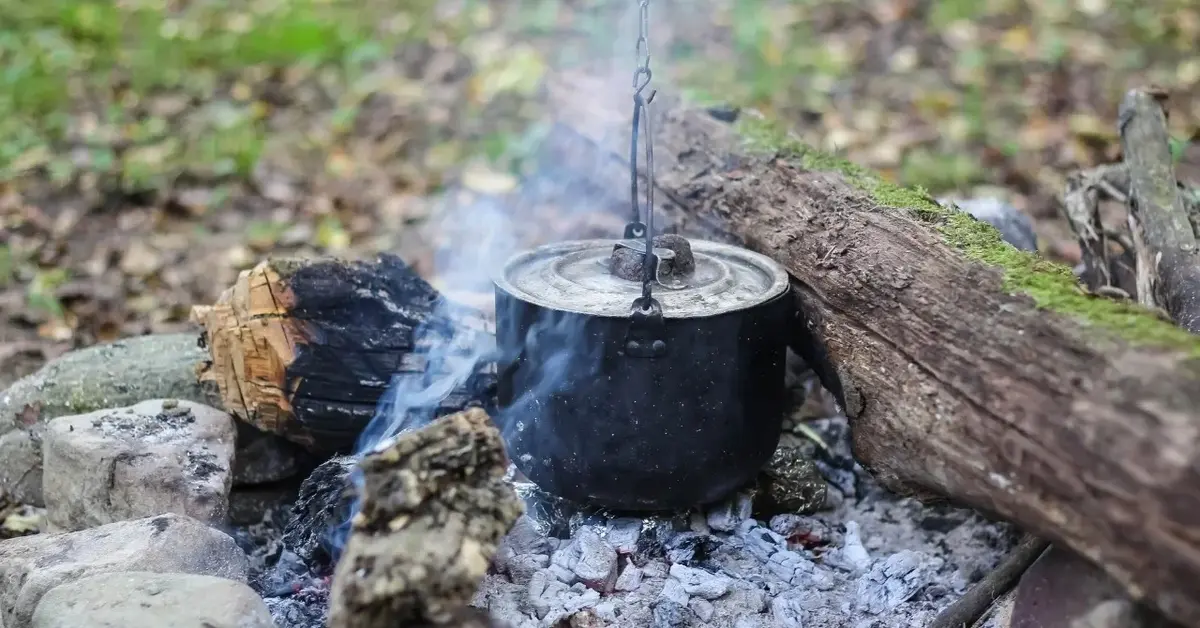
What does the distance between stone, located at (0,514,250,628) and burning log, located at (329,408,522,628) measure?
783 millimetres

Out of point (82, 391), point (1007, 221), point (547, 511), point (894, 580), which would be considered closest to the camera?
point (894, 580)

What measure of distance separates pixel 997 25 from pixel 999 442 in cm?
668

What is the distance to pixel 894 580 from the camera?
2.86 metres

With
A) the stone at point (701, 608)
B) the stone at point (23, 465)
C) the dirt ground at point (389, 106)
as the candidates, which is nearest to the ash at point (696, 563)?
the stone at point (701, 608)

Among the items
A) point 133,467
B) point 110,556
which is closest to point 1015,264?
point 110,556

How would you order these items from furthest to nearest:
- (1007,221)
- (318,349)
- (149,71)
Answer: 1. (149,71)
2. (1007,221)
3. (318,349)

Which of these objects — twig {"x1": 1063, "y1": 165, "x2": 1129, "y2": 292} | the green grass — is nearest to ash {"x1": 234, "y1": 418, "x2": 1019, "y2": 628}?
twig {"x1": 1063, "y1": 165, "x2": 1129, "y2": 292}

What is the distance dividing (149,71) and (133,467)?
17.9 feet

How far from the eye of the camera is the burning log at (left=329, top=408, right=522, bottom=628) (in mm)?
1998

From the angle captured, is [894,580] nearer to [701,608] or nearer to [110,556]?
[701,608]

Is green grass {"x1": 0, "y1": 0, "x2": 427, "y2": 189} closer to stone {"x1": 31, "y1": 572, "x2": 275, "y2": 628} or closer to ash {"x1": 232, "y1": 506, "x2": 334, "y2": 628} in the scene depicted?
ash {"x1": 232, "y1": 506, "x2": 334, "y2": 628}

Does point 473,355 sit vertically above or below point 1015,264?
below

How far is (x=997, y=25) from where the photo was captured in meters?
7.92

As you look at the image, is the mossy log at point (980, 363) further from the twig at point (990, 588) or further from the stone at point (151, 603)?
the stone at point (151, 603)
